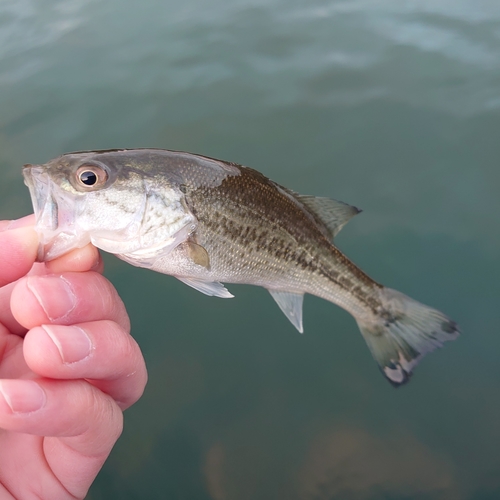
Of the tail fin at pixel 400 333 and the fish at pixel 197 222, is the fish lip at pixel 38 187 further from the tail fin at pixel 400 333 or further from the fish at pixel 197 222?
the tail fin at pixel 400 333

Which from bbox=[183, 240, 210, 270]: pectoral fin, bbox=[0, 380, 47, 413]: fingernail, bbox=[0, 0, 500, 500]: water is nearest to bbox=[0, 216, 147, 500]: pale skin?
bbox=[0, 380, 47, 413]: fingernail

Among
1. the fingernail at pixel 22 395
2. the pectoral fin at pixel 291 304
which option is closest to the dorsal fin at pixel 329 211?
the pectoral fin at pixel 291 304

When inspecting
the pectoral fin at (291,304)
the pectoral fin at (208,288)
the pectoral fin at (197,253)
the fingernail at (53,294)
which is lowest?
the pectoral fin at (291,304)

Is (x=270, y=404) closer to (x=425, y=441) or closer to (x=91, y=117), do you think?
(x=425, y=441)

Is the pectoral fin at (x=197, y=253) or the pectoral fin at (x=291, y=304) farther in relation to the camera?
the pectoral fin at (x=291, y=304)

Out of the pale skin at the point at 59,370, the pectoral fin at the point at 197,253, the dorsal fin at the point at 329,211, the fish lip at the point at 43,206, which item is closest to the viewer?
the pale skin at the point at 59,370

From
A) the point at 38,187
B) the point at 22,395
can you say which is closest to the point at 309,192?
the point at 38,187

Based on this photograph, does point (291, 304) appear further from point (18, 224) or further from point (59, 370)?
point (18, 224)

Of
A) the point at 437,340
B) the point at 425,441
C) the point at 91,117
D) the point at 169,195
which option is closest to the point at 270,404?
the point at 425,441
